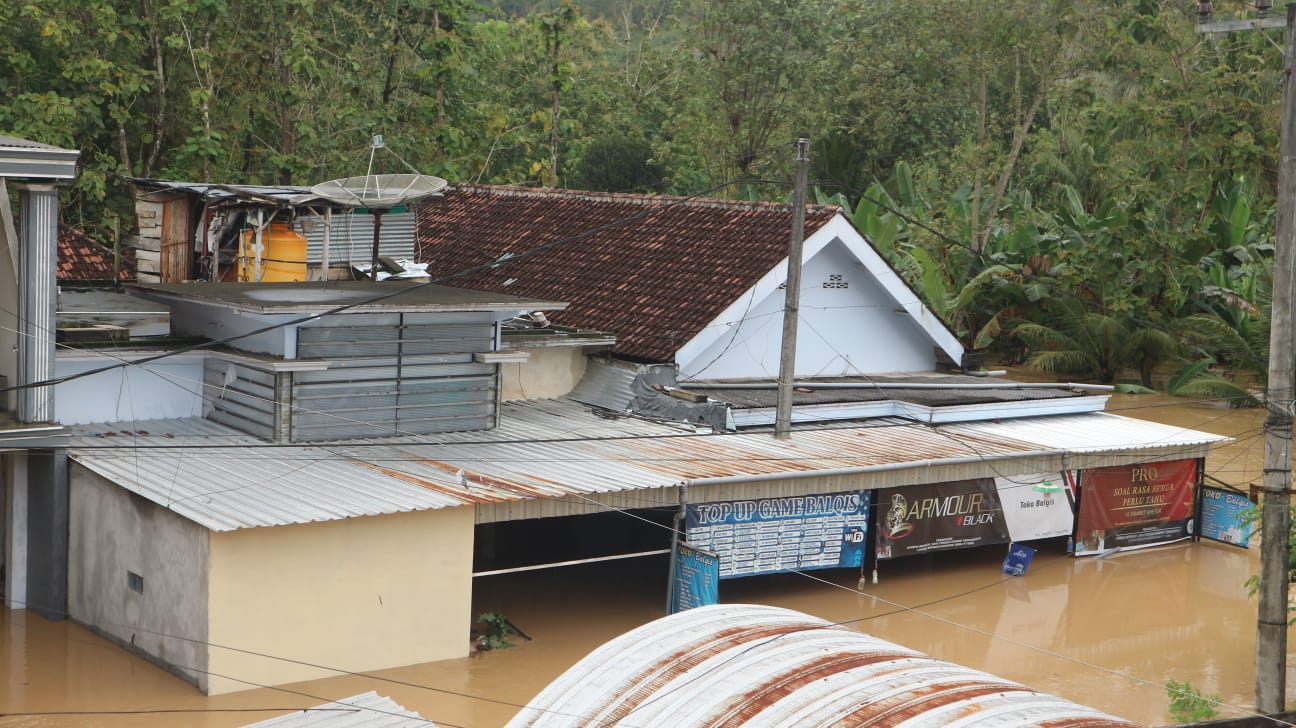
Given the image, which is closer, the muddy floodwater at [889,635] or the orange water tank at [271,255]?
the muddy floodwater at [889,635]

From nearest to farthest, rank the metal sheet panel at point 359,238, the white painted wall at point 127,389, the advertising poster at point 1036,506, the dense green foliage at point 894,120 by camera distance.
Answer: the white painted wall at point 127,389 → the advertising poster at point 1036,506 → the metal sheet panel at point 359,238 → the dense green foliage at point 894,120

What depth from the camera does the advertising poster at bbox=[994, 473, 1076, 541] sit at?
17016mm

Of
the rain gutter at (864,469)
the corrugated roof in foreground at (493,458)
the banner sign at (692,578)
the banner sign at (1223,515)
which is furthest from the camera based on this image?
the banner sign at (1223,515)

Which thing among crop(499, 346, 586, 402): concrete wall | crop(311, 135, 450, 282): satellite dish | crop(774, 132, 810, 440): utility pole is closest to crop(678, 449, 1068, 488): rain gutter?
crop(774, 132, 810, 440): utility pole

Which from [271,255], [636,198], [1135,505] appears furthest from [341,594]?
[1135,505]

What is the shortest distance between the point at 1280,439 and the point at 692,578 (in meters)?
5.72

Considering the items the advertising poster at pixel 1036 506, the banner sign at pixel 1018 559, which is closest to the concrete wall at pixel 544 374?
the advertising poster at pixel 1036 506

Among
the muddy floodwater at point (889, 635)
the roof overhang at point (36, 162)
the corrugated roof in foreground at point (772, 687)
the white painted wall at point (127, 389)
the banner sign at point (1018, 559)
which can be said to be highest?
the roof overhang at point (36, 162)

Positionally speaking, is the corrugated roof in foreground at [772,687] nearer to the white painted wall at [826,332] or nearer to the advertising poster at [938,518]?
the advertising poster at [938,518]

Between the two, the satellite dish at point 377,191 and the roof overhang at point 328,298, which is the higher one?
the satellite dish at point 377,191

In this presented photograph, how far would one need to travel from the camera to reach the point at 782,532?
1520cm

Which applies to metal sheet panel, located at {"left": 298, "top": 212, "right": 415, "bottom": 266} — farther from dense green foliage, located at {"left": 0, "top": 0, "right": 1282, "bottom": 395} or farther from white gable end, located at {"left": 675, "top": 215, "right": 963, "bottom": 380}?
dense green foliage, located at {"left": 0, "top": 0, "right": 1282, "bottom": 395}

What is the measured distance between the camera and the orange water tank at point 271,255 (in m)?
18.3

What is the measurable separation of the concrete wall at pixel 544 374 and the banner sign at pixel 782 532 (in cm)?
413
